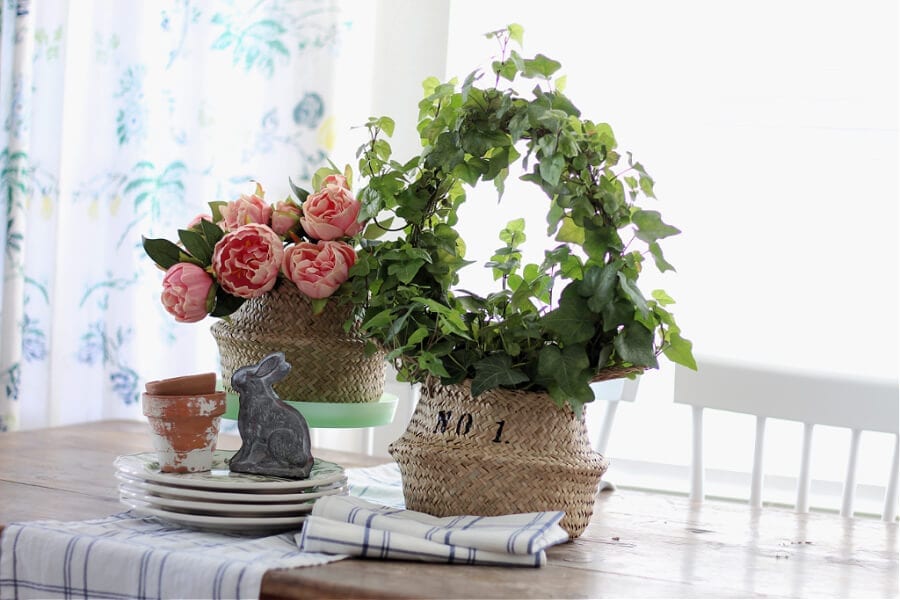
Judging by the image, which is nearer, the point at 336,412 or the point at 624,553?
the point at 624,553

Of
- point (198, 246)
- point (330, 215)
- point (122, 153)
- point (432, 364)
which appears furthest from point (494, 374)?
Result: point (122, 153)

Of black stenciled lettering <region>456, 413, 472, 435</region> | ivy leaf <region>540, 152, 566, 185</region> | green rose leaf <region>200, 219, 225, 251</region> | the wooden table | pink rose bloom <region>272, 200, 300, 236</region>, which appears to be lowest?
the wooden table

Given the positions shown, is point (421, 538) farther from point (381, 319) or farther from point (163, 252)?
point (163, 252)

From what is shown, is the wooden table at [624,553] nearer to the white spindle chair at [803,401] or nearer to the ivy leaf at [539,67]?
the white spindle chair at [803,401]

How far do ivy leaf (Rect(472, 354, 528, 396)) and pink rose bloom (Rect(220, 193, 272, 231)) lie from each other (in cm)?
32

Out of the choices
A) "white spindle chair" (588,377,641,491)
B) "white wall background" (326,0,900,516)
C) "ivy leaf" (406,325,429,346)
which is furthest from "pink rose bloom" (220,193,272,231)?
"white wall background" (326,0,900,516)

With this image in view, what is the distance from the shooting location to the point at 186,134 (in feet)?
7.63

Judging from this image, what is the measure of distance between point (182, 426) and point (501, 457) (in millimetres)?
326

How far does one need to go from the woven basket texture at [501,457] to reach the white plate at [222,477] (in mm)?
105

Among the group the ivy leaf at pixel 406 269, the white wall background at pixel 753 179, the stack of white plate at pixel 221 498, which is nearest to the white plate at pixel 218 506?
the stack of white plate at pixel 221 498

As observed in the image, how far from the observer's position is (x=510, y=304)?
1.00 meters

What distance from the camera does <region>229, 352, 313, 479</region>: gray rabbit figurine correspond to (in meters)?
0.98

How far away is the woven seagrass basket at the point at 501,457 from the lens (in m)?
0.98

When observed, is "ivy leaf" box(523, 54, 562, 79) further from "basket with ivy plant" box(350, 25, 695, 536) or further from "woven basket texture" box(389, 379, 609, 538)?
"woven basket texture" box(389, 379, 609, 538)
